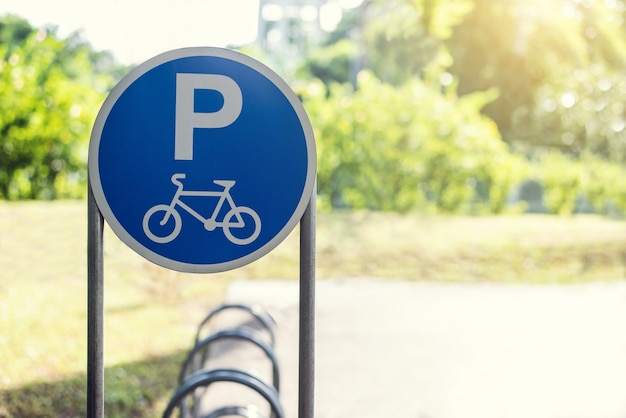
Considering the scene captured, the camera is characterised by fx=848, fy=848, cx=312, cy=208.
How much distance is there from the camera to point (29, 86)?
11.6 m

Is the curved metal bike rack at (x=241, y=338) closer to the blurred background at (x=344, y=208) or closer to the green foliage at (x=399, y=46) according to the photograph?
the blurred background at (x=344, y=208)

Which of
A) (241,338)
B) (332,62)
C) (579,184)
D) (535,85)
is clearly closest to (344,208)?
(579,184)

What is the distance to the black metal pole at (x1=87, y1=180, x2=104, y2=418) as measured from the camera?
2.51m

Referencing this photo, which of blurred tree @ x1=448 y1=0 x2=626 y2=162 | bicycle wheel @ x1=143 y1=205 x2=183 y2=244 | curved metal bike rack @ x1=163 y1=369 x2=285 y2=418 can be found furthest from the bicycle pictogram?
blurred tree @ x1=448 y1=0 x2=626 y2=162

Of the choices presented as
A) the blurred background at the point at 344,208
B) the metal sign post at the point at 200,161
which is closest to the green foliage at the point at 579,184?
the blurred background at the point at 344,208

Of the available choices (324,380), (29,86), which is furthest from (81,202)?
(324,380)

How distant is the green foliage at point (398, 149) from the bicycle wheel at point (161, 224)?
11028mm

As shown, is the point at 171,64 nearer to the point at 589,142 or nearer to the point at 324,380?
the point at 324,380

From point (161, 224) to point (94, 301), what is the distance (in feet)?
1.03

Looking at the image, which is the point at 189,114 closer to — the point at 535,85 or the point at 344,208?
the point at 344,208

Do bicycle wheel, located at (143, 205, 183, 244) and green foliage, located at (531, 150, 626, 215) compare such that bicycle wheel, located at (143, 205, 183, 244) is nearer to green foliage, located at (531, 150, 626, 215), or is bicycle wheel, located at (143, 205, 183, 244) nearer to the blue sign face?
the blue sign face

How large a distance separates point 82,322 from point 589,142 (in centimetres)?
2028

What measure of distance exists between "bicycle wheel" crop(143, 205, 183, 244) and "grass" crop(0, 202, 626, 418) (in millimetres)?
2811

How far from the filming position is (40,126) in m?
11.5
